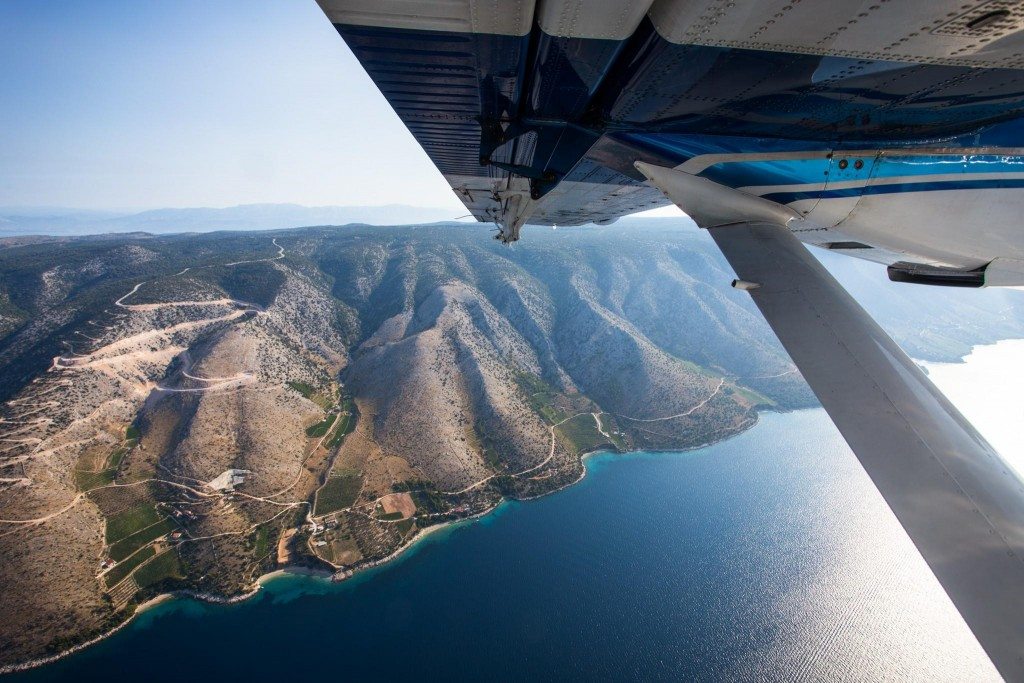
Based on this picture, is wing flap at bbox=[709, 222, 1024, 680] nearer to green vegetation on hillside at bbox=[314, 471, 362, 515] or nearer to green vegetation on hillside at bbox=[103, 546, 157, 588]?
green vegetation on hillside at bbox=[314, 471, 362, 515]

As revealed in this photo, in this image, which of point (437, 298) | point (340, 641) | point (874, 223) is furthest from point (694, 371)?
point (874, 223)

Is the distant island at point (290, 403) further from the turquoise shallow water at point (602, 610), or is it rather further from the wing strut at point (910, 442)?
the wing strut at point (910, 442)

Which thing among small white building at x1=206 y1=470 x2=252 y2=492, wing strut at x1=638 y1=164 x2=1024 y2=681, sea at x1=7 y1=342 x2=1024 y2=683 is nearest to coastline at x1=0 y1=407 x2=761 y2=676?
sea at x1=7 y1=342 x2=1024 y2=683

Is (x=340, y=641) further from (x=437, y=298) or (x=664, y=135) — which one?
(x=437, y=298)

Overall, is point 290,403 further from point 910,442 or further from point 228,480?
point 910,442

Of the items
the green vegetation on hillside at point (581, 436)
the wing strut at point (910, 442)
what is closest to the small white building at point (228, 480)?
the green vegetation on hillside at point (581, 436)

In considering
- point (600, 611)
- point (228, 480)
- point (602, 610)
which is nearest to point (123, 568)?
point (228, 480)
